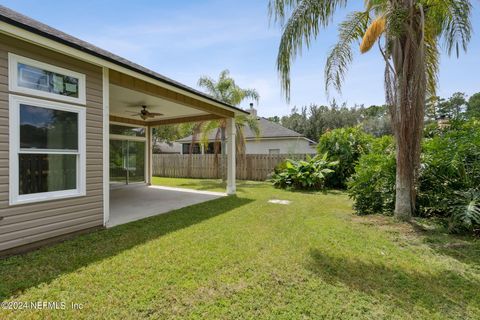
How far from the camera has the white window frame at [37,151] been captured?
3.28 meters

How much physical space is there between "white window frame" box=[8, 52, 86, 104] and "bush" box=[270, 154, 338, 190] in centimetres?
802

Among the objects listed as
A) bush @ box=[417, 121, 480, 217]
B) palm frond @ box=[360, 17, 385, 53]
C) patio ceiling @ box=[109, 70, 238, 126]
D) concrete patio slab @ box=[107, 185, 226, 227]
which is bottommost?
concrete patio slab @ box=[107, 185, 226, 227]

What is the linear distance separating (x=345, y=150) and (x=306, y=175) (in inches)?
85.6

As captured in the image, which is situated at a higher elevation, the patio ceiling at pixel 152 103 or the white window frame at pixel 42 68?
the patio ceiling at pixel 152 103

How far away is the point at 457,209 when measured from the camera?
4.38 metres

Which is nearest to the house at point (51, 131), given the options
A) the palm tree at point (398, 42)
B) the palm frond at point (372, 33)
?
the palm tree at point (398, 42)

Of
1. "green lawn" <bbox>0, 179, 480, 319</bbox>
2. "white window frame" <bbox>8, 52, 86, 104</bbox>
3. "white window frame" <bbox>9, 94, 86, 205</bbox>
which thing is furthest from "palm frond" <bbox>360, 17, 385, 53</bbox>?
"white window frame" <bbox>9, 94, 86, 205</bbox>

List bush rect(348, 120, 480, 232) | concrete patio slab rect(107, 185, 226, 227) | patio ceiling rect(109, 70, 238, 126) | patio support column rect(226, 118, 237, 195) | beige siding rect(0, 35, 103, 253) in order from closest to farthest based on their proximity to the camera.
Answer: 1. beige siding rect(0, 35, 103, 253)
2. bush rect(348, 120, 480, 232)
3. patio ceiling rect(109, 70, 238, 126)
4. concrete patio slab rect(107, 185, 226, 227)
5. patio support column rect(226, 118, 237, 195)

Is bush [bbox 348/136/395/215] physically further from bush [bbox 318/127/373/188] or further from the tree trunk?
bush [bbox 318/127/373/188]

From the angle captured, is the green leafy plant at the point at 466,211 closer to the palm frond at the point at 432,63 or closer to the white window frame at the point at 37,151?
the palm frond at the point at 432,63

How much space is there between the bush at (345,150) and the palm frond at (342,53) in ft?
19.4

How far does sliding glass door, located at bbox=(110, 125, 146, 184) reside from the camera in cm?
1000

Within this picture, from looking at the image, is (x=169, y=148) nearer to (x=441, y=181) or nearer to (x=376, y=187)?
(x=376, y=187)

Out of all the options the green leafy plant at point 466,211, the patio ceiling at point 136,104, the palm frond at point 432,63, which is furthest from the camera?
the patio ceiling at point 136,104
